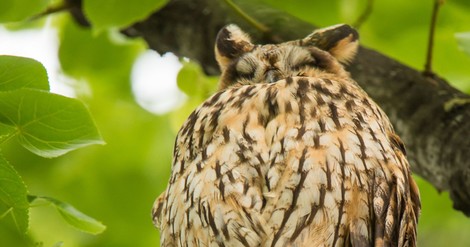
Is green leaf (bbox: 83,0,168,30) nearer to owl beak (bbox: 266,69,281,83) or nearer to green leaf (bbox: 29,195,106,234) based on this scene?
owl beak (bbox: 266,69,281,83)

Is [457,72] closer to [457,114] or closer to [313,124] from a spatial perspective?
[457,114]

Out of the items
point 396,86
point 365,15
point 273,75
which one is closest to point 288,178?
point 273,75

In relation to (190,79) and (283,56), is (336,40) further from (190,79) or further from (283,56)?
(190,79)

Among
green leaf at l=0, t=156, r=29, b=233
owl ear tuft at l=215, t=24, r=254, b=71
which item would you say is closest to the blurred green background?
owl ear tuft at l=215, t=24, r=254, b=71

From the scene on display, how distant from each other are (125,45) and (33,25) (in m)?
0.52

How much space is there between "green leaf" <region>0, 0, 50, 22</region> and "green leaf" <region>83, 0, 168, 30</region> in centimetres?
17

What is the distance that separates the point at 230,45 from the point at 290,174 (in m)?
0.93

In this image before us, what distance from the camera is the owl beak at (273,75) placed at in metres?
3.46

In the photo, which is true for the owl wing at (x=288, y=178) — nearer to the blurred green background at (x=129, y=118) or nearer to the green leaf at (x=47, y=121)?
the green leaf at (x=47, y=121)

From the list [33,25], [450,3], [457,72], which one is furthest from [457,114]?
[33,25]

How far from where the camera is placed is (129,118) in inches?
205

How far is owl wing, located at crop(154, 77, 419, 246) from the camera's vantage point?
2.92m

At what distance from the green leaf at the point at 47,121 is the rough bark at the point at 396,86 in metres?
1.34

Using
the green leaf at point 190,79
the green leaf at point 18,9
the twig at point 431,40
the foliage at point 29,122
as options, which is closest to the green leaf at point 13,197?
the foliage at point 29,122
